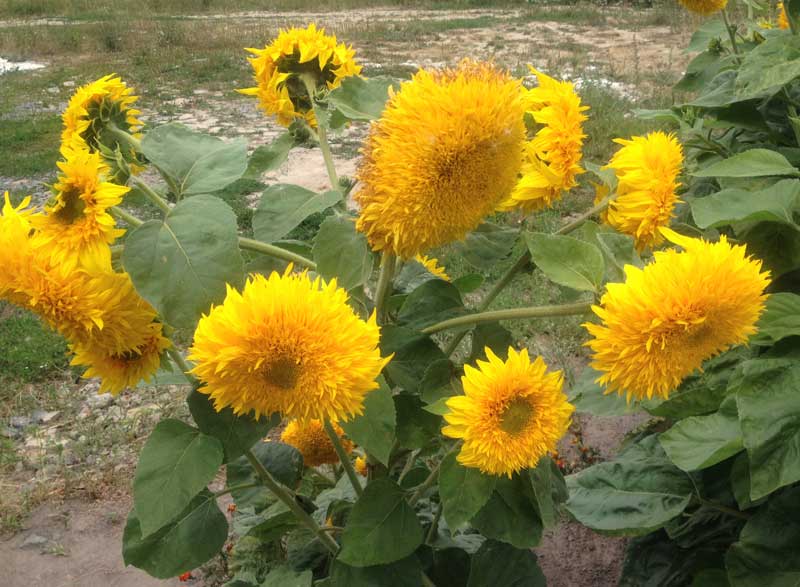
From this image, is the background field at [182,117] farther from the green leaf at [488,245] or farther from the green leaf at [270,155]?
the green leaf at [488,245]

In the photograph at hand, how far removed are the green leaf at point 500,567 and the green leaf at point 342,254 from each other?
0.71 meters

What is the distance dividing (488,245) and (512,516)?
0.43 meters

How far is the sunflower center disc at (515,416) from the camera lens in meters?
1.05

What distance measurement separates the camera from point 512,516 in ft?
4.07

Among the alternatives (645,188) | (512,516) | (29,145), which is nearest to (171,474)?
(512,516)

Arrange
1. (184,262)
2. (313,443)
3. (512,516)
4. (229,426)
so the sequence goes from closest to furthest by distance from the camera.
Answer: (184,262)
(229,426)
(512,516)
(313,443)

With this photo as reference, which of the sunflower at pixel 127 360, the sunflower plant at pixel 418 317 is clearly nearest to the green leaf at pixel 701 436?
the sunflower plant at pixel 418 317

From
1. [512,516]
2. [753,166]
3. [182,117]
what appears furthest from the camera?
[182,117]

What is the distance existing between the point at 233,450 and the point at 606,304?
553mm

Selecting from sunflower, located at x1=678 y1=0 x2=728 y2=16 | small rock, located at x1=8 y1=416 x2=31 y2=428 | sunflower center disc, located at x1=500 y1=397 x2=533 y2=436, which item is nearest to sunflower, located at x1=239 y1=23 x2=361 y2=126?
sunflower center disc, located at x1=500 y1=397 x2=533 y2=436

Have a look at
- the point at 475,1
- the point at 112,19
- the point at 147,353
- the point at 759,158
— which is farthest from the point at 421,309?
the point at 475,1

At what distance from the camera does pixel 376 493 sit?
134 centimetres

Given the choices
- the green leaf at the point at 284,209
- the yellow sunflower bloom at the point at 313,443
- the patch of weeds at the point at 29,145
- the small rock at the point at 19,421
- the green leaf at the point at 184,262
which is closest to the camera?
the green leaf at the point at 184,262

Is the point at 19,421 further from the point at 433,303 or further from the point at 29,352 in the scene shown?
the point at 433,303
